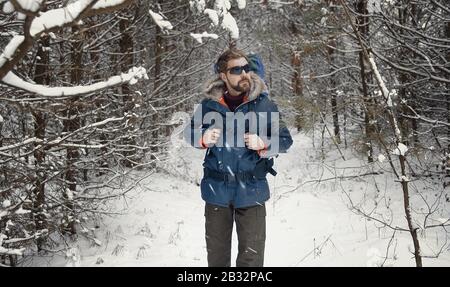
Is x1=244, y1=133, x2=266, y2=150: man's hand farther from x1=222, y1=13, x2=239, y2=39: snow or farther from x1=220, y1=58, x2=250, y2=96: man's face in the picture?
x1=222, y1=13, x2=239, y2=39: snow

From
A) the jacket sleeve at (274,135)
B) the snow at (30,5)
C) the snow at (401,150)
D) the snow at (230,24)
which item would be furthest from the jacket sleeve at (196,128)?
the snow at (30,5)

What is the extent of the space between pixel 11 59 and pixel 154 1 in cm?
797

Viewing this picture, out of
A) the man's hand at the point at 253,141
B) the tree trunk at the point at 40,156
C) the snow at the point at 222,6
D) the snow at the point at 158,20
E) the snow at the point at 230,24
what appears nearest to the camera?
the snow at the point at 158,20

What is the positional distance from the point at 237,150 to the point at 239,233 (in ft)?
2.13

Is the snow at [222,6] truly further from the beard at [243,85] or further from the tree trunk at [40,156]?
the tree trunk at [40,156]

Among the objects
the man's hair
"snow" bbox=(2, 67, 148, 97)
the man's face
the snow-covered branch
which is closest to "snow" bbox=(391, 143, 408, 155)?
the man's face

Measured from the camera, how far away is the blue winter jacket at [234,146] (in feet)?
10.1

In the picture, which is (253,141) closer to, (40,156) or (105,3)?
(105,3)

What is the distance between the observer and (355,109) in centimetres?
1062

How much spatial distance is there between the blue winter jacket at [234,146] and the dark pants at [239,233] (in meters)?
0.08

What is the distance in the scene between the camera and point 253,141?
2.96m
